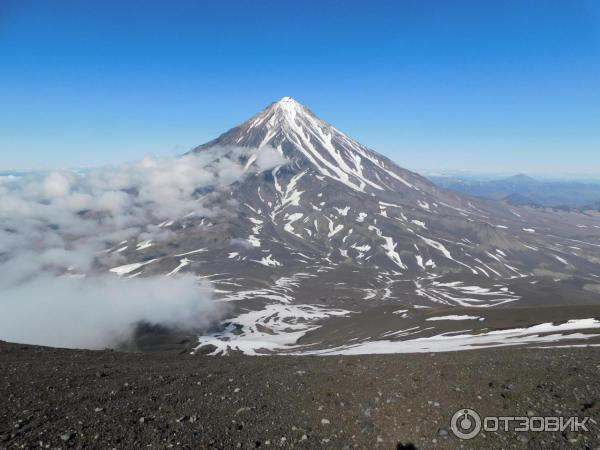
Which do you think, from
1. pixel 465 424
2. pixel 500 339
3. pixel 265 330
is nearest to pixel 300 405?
pixel 465 424

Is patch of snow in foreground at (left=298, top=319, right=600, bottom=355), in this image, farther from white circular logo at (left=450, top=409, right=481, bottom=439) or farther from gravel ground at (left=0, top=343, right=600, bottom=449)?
white circular logo at (left=450, top=409, right=481, bottom=439)

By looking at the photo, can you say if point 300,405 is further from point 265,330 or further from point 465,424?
point 265,330

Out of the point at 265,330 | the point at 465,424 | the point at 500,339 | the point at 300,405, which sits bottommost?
the point at 265,330

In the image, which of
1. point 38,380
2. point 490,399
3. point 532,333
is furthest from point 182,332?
point 490,399

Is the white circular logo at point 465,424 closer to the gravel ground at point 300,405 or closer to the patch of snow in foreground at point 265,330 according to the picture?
the gravel ground at point 300,405

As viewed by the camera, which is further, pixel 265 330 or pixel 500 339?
pixel 265 330

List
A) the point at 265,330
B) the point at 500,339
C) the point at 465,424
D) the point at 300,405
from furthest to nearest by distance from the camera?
the point at 265,330
the point at 500,339
the point at 300,405
the point at 465,424

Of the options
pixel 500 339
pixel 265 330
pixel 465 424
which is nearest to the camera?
pixel 465 424

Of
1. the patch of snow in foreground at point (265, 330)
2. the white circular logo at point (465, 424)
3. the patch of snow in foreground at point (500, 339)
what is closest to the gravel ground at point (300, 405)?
the white circular logo at point (465, 424)

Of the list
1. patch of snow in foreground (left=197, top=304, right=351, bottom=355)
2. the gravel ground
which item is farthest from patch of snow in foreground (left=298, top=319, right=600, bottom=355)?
patch of snow in foreground (left=197, top=304, right=351, bottom=355)
